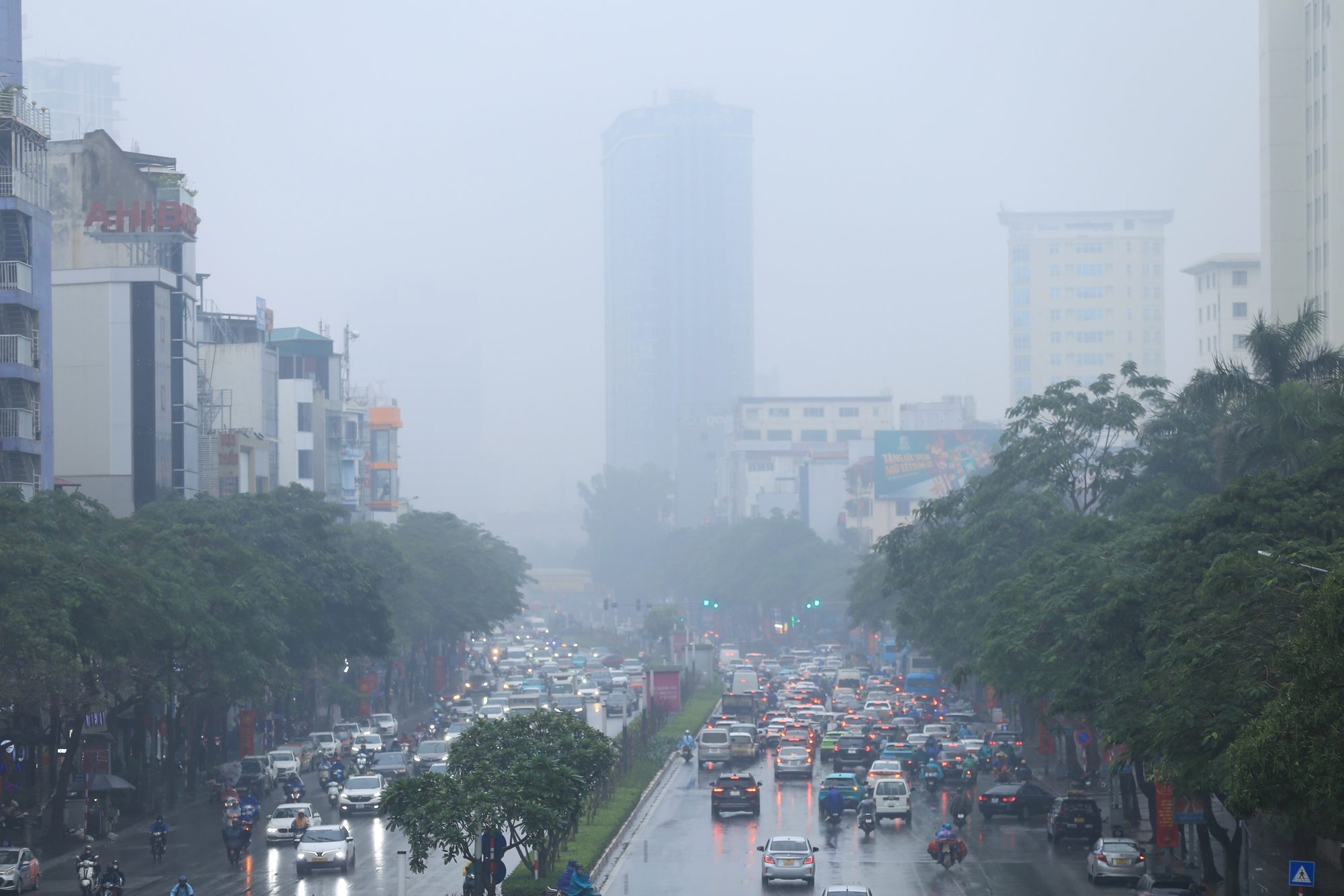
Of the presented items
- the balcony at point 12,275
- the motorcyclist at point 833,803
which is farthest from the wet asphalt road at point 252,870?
the balcony at point 12,275

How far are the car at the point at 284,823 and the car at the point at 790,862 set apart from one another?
14503 millimetres

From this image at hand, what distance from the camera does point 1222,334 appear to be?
171 meters

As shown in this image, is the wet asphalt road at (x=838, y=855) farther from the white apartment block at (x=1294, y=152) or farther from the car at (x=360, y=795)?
the white apartment block at (x=1294, y=152)

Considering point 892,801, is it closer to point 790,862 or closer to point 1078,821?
point 1078,821

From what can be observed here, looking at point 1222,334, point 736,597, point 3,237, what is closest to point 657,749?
point 3,237

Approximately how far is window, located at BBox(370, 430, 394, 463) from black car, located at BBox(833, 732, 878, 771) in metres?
97.0

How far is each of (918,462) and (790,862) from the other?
128m

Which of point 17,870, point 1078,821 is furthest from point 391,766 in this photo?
point 1078,821

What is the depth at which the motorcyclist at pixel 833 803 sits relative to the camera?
43.4m

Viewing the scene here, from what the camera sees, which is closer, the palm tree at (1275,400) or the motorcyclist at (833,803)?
the palm tree at (1275,400)

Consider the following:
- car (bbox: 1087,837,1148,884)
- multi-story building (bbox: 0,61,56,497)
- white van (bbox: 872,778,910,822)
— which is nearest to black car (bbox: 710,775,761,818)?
white van (bbox: 872,778,910,822)

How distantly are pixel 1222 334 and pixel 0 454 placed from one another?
141m

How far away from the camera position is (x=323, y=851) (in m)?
38.2

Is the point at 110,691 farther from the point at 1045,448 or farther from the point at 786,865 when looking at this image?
the point at 1045,448
